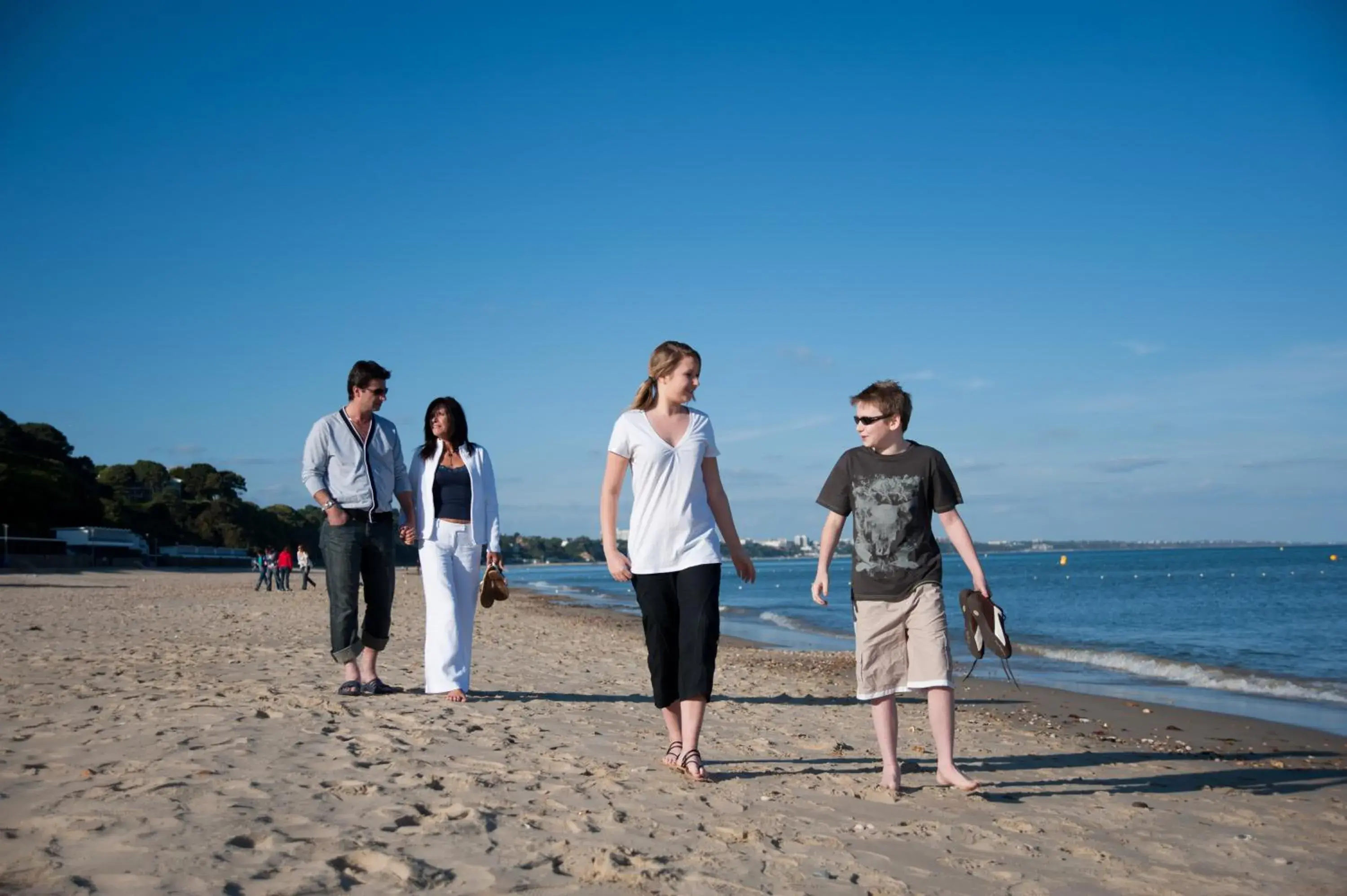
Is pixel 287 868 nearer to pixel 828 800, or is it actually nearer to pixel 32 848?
pixel 32 848

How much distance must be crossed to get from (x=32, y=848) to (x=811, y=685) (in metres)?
7.81

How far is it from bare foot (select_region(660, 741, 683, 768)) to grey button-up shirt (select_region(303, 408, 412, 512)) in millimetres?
2667

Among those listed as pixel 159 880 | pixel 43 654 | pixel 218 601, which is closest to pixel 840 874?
pixel 159 880

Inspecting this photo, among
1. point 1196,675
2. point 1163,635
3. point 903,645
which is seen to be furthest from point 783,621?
point 903,645

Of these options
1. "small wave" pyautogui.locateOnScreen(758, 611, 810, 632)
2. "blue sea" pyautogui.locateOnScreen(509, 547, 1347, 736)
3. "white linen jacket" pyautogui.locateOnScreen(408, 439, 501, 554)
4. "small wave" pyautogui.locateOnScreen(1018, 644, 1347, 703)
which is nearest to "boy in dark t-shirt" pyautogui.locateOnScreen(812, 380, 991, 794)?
"white linen jacket" pyautogui.locateOnScreen(408, 439, 501, 554)

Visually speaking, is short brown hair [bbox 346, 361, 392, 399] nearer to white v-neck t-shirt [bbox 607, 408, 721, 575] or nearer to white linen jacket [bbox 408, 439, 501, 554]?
white linen jacket [bbox 408, 439, 501, 554]

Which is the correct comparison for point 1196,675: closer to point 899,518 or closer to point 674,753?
point 899,518

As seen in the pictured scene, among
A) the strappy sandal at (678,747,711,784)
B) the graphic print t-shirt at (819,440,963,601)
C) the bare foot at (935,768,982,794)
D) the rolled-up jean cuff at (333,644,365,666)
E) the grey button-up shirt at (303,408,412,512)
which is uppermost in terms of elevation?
the grey button-up shirt at (303,408,412,512)

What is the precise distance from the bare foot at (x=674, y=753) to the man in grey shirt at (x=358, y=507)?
2.47m

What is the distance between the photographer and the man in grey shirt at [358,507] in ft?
20.6

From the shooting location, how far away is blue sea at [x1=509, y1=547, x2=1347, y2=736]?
1137 centimetres

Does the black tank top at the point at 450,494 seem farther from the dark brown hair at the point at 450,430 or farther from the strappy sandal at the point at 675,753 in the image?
the strappy sandal at the point at 675,753

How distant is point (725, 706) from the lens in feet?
24.5

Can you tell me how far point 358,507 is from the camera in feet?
20.7
